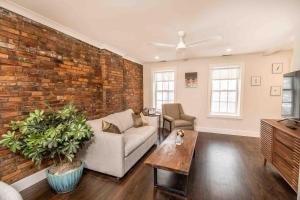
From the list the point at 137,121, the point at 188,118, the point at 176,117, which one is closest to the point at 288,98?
the point at 188,118

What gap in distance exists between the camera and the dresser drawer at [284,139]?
1816 mm

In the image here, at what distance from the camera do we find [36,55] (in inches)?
84.3

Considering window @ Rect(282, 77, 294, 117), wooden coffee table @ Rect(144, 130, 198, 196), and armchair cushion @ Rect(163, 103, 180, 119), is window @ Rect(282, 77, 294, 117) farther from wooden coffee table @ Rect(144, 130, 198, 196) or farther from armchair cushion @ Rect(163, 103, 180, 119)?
armchair cushion @ Rect(163, 103, 180, 119)

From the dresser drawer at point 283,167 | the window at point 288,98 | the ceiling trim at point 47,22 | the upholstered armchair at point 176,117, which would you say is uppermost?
the ceiling trim at point 47,22

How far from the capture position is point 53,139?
172 cm

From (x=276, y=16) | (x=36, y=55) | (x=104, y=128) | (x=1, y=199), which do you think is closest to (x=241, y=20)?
(x=276, y=16)

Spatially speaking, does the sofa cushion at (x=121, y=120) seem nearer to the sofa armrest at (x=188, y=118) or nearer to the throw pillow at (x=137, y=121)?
the throw pillow at (x=137, y=121)

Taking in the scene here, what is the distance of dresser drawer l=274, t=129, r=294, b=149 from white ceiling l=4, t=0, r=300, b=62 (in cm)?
172

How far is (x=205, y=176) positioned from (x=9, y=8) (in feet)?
12.1

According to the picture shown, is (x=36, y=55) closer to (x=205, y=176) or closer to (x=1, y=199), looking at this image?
(x=1, y=199)

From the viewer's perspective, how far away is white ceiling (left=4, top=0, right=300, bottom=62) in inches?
72.2

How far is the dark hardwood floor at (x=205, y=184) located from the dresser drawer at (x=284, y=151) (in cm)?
46

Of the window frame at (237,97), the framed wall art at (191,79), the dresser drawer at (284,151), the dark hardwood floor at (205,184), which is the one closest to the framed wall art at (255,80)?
the window frame at (237,97)

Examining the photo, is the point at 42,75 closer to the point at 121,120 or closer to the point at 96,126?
the point at 96,126
